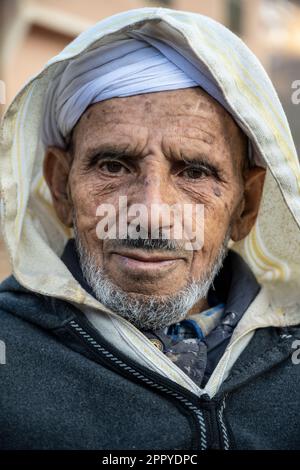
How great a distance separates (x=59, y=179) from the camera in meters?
2.73

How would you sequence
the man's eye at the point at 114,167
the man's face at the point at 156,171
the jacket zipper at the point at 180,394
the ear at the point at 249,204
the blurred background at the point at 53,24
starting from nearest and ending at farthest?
the jacket zipper at the point at 180,394, the man's face at the point at 156,171, the man's eye at the point at 114,167, the ear at the point at 249,204, the blurred background at the point at 53,24

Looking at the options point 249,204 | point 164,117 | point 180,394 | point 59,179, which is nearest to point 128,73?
point 164,117

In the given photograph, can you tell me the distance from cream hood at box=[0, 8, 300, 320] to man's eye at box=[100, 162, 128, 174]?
30 centimetres

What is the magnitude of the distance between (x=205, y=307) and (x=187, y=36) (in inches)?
40.1

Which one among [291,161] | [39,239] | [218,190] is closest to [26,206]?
[39,239]

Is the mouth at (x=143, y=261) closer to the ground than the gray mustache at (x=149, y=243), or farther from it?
closer to the ground

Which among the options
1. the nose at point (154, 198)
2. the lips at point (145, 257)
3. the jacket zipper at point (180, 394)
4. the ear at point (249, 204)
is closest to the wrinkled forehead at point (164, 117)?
the nose at point (154, 198)

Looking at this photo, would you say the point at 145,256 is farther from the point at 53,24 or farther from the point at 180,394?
the point at 53,24

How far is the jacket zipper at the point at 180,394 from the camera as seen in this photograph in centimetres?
221

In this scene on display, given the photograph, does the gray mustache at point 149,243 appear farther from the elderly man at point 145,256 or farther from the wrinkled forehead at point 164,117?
A: the wrinkled forehead at point 164,117

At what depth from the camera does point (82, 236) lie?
8.15 feet

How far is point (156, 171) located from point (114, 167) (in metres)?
0.19

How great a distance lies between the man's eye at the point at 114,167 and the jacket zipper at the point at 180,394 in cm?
55

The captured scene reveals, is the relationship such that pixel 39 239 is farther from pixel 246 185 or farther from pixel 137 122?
pixel 246 185
